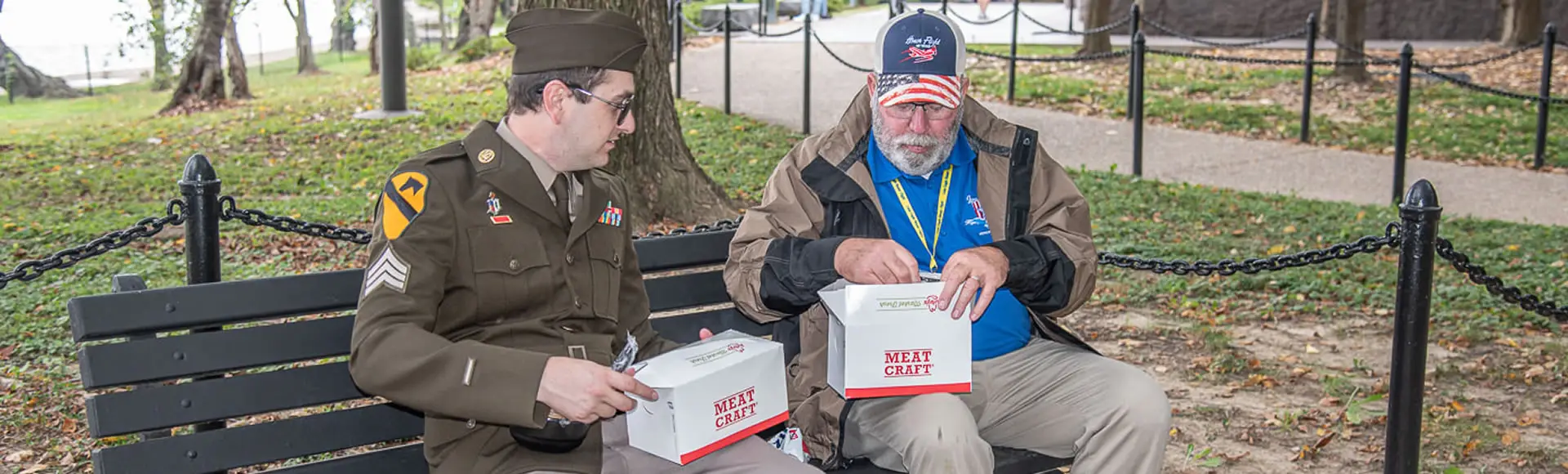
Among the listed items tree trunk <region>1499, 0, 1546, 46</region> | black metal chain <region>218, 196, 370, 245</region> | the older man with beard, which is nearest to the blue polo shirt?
the older man with beard

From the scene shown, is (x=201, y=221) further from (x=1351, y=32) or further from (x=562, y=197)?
(x=1351, y=32)

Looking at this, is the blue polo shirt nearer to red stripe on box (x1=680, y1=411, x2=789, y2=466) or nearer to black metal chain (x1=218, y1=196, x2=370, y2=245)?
red stripe on box (x1=680, y1=411, x2=789, y2=466)

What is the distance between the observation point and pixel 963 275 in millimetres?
3430

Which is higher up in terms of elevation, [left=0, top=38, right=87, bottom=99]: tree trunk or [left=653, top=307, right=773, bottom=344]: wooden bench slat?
[left=0, top=38, right=87, bottom=99]: tree trunk

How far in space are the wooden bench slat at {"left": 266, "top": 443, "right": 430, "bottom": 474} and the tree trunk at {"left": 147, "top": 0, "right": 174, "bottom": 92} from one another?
17443 mm

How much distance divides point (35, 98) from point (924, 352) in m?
17.8

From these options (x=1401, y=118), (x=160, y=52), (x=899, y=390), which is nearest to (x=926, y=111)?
(x=899, y=390)

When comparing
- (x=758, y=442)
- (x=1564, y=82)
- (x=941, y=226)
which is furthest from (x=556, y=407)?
(x=1564, y=82)

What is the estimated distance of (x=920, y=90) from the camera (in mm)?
3781

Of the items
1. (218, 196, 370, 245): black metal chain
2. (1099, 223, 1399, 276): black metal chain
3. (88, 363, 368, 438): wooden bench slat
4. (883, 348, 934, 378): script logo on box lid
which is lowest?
(88, 363, 368, 438): wooden bench slat

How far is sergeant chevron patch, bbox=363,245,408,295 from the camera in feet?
9.75

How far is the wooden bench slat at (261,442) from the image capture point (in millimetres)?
3168

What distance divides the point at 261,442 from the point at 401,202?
2.32 feet

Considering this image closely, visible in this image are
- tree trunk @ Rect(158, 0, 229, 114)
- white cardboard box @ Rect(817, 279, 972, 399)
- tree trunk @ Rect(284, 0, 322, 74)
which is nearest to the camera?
white cardboard box @ Rect(817, 279, 972, 399)
